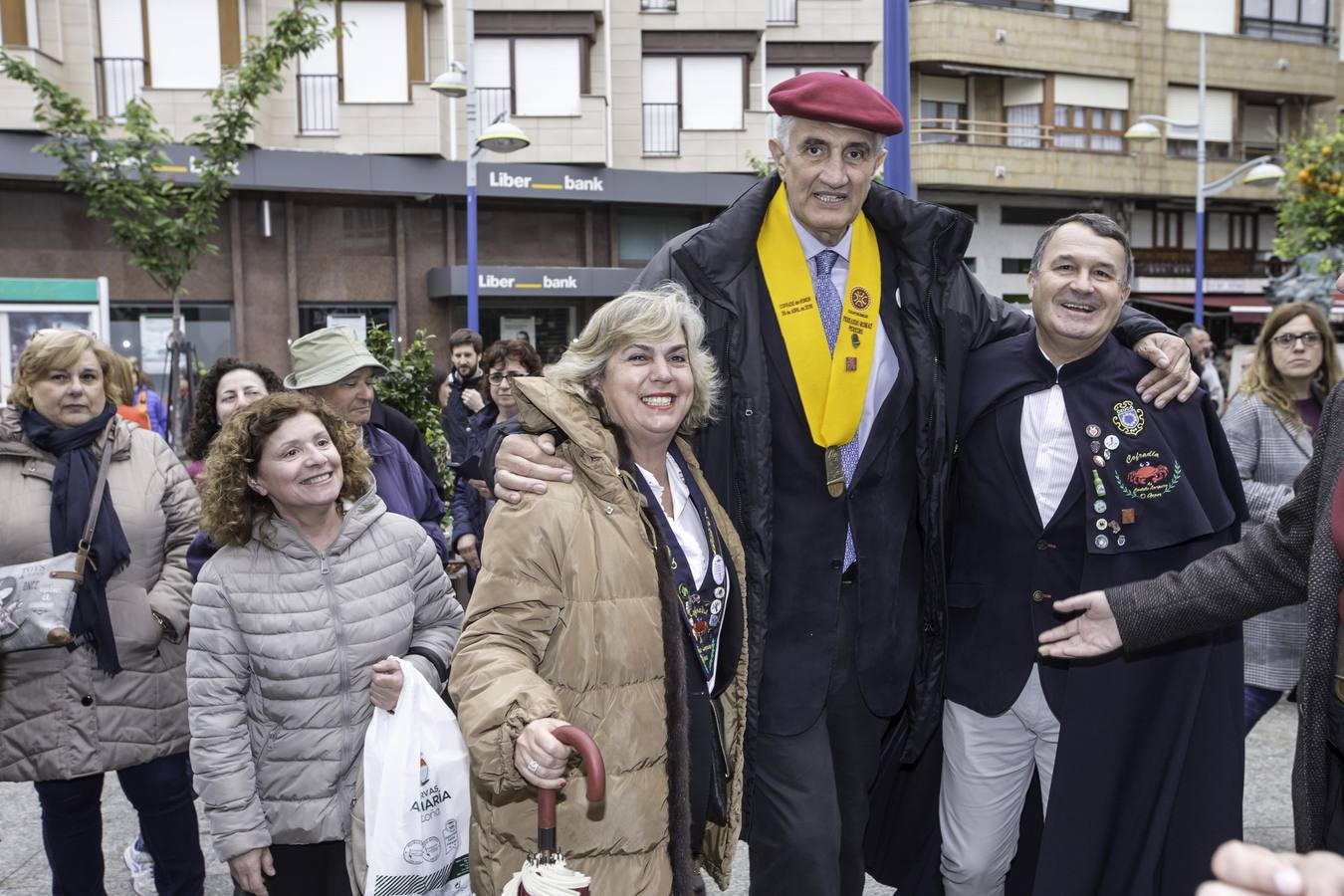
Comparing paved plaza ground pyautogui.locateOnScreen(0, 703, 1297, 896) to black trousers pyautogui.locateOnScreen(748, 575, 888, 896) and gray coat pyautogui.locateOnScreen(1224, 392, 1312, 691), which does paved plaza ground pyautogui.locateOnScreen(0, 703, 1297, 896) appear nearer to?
gray coat pyautogui.locateOnScreen(1224, 392, 1312, 691)

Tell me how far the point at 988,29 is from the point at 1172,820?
86.5 ft

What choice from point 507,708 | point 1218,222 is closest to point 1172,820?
point 507,708

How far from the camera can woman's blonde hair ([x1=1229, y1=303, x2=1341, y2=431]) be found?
17.3 ft

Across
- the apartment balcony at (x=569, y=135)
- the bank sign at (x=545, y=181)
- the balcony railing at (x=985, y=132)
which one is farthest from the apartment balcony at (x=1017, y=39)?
the bank sign at (x=545, y=181)

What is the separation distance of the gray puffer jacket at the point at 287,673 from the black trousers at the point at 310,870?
0.09m

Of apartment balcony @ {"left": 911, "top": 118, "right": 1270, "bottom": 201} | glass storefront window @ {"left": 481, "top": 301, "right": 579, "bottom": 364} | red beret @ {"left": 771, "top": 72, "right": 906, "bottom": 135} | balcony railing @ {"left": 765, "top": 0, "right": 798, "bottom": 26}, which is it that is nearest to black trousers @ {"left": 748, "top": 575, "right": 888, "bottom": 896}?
red beret @ {"left": 771, "top": 72, "right": 906, "bottom": 135}

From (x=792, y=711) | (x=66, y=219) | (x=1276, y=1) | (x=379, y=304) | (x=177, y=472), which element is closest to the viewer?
(x=792, y=711)

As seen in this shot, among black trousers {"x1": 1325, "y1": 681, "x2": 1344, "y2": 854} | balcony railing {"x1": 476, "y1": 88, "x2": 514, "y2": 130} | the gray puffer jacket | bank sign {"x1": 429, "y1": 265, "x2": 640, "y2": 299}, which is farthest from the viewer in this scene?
balcony railing {"x1": 476, "y1": 88, "x2": 514, "y2": 130}

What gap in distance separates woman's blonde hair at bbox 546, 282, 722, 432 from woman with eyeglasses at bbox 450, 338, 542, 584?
3328 mm

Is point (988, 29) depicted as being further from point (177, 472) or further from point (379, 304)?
point (177, 472)

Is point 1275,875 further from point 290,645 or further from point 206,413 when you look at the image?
point 206,413

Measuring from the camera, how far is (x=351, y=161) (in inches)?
869

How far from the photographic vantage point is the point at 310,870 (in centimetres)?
345

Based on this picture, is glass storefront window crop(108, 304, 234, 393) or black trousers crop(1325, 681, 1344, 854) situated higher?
glass storefront window crop(108, 304, 234, 393)
